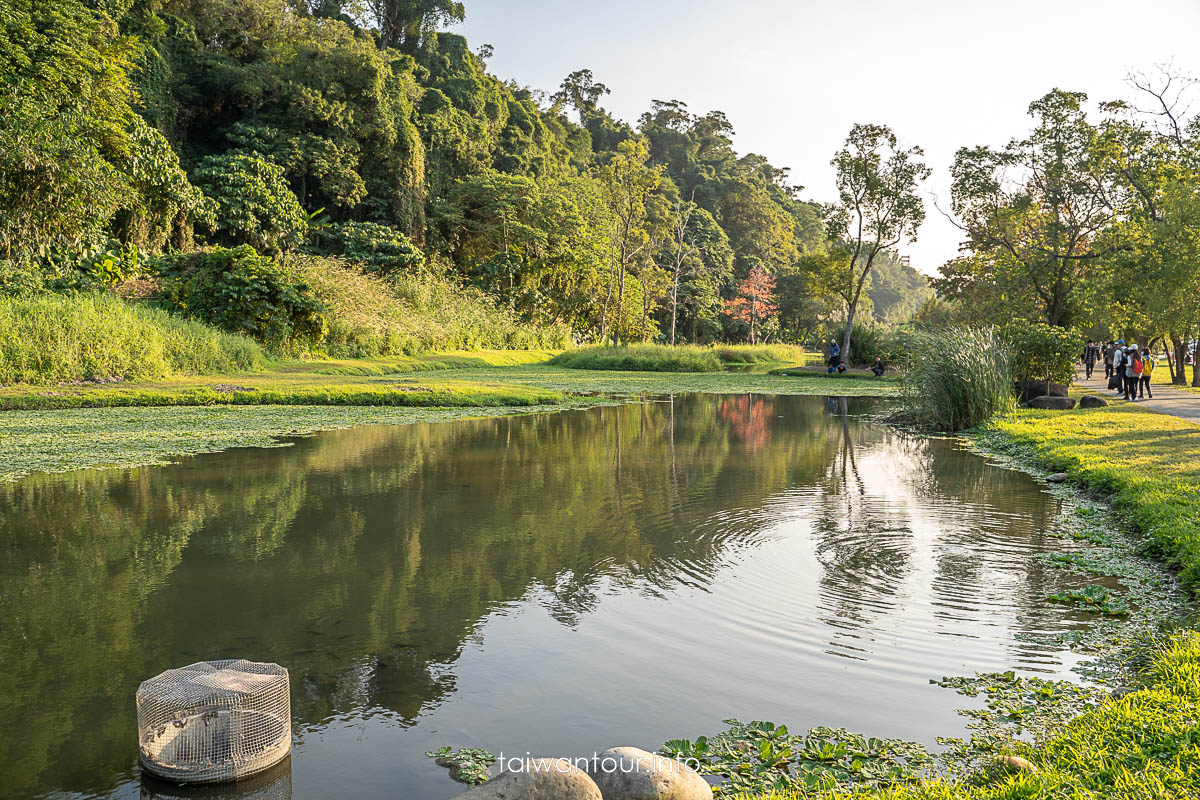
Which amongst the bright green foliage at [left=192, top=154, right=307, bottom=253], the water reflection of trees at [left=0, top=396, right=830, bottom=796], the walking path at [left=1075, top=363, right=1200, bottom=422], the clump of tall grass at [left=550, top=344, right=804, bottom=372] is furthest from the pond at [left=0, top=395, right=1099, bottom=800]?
the bright green foliage at [left=192, top=154, right=307, bottom=253]

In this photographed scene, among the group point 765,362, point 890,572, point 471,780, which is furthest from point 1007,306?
point 471,780

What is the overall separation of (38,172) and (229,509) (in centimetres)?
1762

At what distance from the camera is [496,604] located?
16.4ft

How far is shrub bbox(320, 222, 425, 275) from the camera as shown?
113ft

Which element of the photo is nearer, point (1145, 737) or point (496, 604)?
point (1145, 737)

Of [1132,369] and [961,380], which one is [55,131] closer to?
[961,380]

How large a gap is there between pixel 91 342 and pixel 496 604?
1537 centimetres

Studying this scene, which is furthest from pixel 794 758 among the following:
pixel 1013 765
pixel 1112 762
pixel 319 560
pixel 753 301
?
pixel 753 301

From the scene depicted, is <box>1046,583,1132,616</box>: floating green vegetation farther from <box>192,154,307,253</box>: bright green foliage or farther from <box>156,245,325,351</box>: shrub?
<box>192,154,307,253</box>: bright green foliage

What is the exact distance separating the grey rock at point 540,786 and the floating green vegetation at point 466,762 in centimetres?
45

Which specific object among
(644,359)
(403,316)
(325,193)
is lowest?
(644,359)

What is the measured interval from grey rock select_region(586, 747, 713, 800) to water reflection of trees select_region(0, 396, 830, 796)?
1.22 meters

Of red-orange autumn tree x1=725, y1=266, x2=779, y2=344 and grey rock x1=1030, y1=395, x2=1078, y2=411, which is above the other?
red-orange autumn tree x1=725, y1=266, x2=779, y2=344

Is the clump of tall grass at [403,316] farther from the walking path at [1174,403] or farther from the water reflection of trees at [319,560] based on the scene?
the walking path at [1174,403]
